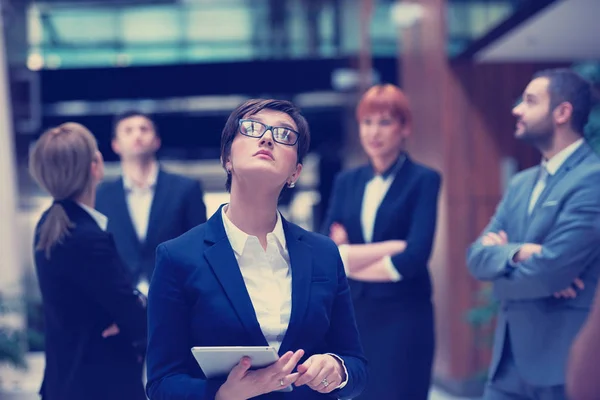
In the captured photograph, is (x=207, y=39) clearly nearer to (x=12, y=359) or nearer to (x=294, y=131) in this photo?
(x=12, y=359)

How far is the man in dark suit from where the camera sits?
3545 mm

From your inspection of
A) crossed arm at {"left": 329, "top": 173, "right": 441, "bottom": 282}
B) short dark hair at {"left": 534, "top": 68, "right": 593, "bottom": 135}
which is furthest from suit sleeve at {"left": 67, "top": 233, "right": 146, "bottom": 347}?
short dark hair at {"left": 534, "top": 68, "right": 593, "bottom": 135}

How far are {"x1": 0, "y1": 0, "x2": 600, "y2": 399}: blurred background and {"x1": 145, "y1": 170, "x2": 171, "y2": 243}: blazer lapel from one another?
259 mm

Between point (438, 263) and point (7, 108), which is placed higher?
point (7, 108)

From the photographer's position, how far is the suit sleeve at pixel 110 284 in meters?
2.76

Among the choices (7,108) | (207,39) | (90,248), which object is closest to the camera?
(90,248)

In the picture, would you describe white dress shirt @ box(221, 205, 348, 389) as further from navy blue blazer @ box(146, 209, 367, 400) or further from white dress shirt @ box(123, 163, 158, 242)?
white dress shirt @ box(123, 163, 158, 242)

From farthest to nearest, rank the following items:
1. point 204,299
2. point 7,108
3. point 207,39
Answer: point 207,39 < point 7,108 < point 204,299

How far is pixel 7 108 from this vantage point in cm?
702

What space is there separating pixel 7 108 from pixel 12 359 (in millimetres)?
2442

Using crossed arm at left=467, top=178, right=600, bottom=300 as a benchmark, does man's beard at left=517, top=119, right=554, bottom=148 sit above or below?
above

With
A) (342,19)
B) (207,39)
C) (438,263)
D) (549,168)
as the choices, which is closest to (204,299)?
(549,168)

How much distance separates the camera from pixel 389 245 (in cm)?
348

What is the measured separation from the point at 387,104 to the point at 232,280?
184 cm
